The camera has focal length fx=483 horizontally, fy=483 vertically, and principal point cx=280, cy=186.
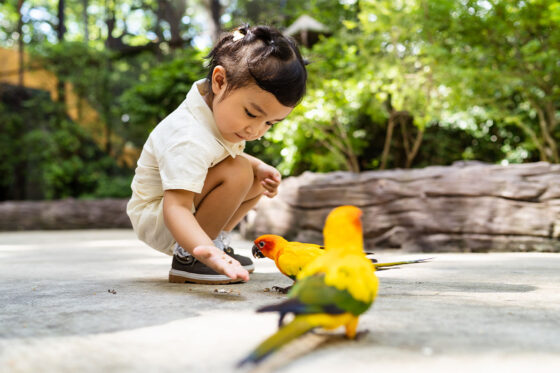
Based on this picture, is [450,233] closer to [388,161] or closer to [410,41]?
[410,41]

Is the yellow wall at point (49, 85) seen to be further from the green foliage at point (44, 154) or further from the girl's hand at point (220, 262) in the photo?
the girl's hand at point (220, 262)

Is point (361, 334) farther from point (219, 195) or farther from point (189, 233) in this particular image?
point (219, 195)

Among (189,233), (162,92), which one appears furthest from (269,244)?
(162,92)

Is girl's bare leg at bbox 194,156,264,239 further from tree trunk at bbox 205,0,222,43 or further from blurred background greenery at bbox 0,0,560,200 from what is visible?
tree trunk at bbox 205,0,222,43

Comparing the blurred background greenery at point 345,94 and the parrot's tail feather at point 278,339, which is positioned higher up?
the blurred background greenery at point 345,94

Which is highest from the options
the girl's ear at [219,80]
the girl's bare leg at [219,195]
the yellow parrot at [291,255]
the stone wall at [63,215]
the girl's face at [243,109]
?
the girl's ear at [219,80]

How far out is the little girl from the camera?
169cm

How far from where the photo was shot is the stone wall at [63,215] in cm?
716

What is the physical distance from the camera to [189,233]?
1.59 m

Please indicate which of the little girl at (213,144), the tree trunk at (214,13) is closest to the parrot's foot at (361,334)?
the little girl at (213,144)

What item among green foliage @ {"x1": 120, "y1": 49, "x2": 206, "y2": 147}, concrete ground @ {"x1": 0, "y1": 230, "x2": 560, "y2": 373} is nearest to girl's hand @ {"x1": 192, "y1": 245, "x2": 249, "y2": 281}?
concrete ground @ {"x1": 0, "y1": 230, "x2": 560, "y2": 373}

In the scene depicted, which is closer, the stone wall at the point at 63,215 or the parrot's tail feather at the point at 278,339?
the parrot's tail feather at the point at 278,339

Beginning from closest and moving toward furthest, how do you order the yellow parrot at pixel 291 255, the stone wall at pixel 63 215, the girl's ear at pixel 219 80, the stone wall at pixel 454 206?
the yellow parrot at pixel 291 255 → the girl's ear at pixel 219 80 → the stone wall at pixel 454 206 → the stone wall at pixel 63 215

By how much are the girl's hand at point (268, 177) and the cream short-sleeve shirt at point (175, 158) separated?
21cm
